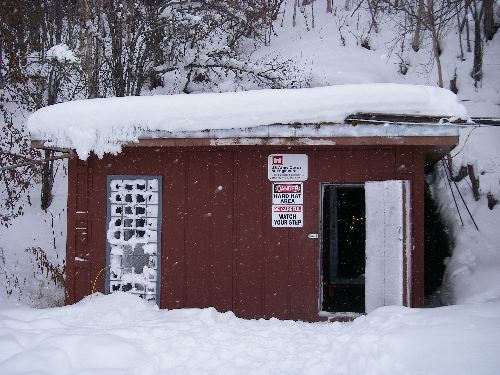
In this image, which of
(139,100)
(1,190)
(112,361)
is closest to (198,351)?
(112,361)

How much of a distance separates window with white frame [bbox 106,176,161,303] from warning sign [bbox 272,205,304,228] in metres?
1.74

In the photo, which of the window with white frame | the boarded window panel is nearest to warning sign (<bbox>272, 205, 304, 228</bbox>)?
the boarded window panel

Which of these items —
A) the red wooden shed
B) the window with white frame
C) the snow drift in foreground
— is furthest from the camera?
the window with white frame

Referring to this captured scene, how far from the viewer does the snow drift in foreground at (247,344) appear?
12.3 ft

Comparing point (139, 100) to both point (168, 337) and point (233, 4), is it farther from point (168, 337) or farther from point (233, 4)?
point (233, 4)

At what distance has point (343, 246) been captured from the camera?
10.8m

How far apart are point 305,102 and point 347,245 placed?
5834mm

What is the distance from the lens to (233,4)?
1152 cm

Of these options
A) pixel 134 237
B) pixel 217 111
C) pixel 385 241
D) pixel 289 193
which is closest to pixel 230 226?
pixel 289 193

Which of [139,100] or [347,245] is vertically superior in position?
[139,100]

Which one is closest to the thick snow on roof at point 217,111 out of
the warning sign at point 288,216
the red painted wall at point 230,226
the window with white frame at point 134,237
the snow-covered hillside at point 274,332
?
the red painted wall at point 230,226

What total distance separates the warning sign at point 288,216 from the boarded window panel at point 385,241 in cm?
95

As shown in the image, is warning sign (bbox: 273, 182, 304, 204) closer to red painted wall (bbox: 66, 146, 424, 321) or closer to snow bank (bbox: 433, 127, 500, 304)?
red painted wall (bbox: 66, 146, 424, 321)

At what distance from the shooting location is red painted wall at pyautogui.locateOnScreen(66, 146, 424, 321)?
634 centimetres
